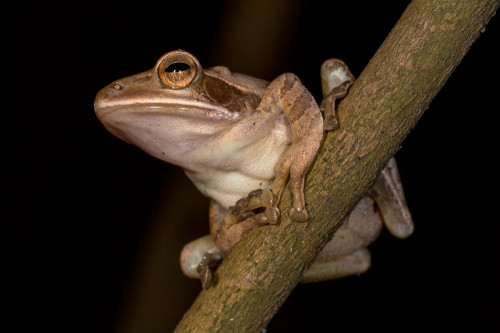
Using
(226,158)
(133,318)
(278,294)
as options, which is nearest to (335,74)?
(226,158)

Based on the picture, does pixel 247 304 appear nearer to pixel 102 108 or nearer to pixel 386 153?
pixel 386 153

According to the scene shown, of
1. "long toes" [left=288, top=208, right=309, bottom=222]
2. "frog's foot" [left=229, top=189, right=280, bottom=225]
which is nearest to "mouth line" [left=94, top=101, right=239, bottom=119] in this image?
"frog's foot" [left=229, top=189, right=280, bottom=225]

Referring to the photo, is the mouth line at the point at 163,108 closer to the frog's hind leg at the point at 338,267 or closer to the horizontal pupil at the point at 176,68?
the horizontal pupil at the point at 176,68

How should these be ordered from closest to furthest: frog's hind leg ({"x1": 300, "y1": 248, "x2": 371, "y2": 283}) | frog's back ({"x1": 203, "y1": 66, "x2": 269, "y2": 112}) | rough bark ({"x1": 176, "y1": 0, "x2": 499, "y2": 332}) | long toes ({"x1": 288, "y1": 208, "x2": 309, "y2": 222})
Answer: rough bark ({"x1": 176, "y1": 0, "x2": 499, "y2": 332}) → long toes ({"x1": 288, "y1": 208, "x2": 309, "y2": 222}) → frog's back ({"x1": 203, "y1": 66, "x2": 269, "y2": 112}) → frog's hind leg ({"x1": 300, "y1": 248, "x2": 371, "y2": 283})

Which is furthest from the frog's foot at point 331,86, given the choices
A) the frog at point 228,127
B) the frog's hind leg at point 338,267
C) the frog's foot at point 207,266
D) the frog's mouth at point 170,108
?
the frog's hind leg at point 338,267

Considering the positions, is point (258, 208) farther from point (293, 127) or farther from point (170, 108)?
point (170, 108)

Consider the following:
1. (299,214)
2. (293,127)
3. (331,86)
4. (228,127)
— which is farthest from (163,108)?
(331,86)

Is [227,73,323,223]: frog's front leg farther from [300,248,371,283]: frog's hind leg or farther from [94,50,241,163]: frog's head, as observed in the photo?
[300,248,371,283]: frog's hind leg
